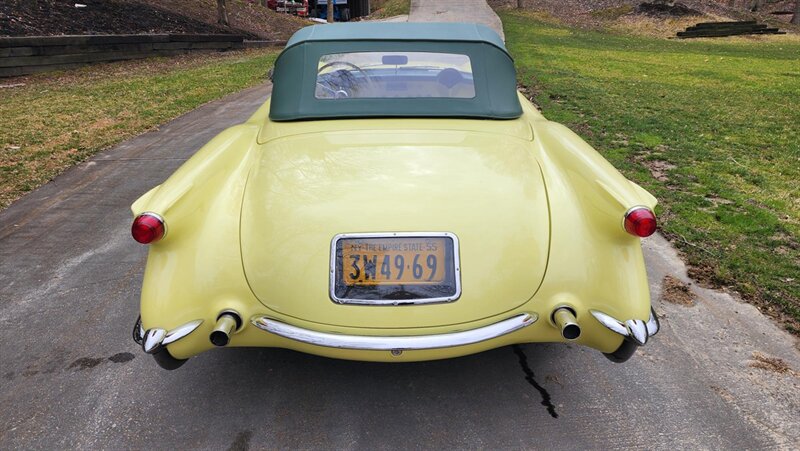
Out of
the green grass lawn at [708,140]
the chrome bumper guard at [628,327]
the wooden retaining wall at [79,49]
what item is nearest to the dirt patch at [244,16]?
the wooden retaining wall at [79,49]

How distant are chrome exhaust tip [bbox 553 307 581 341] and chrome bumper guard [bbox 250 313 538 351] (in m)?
0.12

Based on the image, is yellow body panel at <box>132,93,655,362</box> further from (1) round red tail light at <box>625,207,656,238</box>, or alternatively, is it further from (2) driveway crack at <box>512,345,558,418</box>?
(2) driveway crack at <box>512,345,558,418</box>

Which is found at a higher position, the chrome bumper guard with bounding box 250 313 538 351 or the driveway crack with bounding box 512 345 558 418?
the chrome bumper guard with bounding box 250 313 538 351

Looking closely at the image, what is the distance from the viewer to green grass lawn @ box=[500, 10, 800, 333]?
12.2ft

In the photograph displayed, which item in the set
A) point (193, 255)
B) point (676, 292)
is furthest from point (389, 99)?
point (676, 292)

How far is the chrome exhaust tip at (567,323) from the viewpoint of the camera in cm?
208

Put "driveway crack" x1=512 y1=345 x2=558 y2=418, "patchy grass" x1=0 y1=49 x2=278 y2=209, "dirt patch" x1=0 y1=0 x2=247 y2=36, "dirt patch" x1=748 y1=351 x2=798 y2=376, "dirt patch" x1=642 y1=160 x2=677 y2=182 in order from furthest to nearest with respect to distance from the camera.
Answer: "dirt patch" x1=0 y1=0 x2=247 y2=36 → "patchy grass" x1=0 y1=49 x2=278 y2=209 → "dirt patch" x1=642 y1=160 x2=677 y2=182 → "dirt patch" x1=748 y1=351 x2=798 y2=376 → "driveway crack" x1=512 y1=345 x2=558 y2=418

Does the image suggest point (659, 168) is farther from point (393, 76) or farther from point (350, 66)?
point (350, 66)

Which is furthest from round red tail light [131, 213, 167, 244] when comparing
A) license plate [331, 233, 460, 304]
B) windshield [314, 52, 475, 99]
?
windshield [314, 52, 475, 99]

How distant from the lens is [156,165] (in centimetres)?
596

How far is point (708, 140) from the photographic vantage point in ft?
21.8

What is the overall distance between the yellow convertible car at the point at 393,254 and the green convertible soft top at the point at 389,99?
399 mm

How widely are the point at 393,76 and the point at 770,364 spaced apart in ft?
8.20

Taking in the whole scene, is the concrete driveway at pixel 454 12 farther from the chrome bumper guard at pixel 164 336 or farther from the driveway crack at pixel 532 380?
the chrome bumper guard at pixel 164 336
